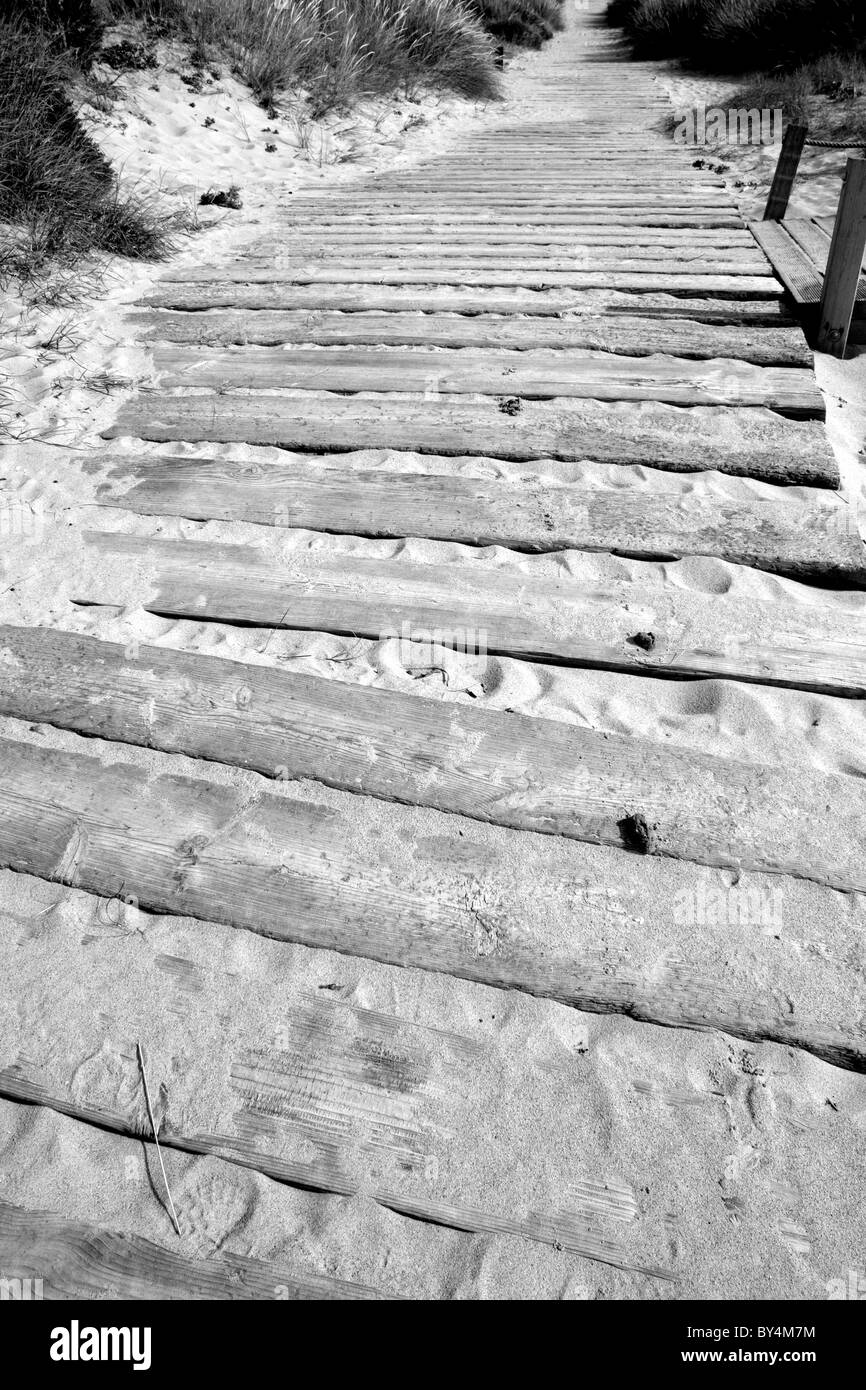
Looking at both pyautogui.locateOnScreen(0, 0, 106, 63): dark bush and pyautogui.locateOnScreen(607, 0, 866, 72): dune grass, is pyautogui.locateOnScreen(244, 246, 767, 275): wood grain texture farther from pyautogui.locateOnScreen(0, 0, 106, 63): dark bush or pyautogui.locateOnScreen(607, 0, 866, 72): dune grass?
pyautogui.locateOnScreen(607, 0, 866, 72): dune grass

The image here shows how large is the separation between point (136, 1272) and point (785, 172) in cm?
641

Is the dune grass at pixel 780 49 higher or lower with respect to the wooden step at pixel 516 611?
higher

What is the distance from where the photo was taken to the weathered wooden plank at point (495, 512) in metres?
2.53

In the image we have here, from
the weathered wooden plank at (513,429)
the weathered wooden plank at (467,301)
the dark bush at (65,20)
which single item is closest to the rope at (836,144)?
the weathered wooden plank at (467,301)

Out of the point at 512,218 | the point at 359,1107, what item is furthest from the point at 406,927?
the point at 512,218

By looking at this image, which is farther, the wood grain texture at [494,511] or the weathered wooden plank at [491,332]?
the weathered wooden plank at [491,332]

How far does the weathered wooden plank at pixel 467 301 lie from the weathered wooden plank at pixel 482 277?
0.06m

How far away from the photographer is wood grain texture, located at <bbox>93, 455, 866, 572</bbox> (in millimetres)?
2525

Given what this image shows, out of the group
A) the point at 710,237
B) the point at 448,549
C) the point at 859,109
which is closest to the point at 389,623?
the point at 448,549

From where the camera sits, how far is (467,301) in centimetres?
431

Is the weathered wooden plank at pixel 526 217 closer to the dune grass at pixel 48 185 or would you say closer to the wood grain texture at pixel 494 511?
the dune grass at pixel 48 185

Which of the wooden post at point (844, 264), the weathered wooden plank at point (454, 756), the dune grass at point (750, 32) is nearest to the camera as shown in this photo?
the weathered wooden plank at point (454, 756)

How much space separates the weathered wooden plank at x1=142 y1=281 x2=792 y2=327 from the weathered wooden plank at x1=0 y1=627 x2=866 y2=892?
9.31 ft
